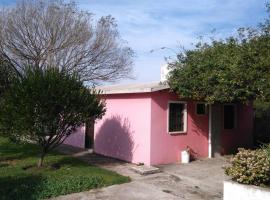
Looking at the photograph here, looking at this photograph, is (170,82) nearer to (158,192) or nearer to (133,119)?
(133,119)

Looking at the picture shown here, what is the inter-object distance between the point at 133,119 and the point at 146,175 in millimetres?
2853

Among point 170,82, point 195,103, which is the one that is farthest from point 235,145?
point 170,82

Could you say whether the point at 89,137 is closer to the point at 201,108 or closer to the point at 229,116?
the point at 201,108

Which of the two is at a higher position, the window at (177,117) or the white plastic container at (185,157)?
the window at (177,117)

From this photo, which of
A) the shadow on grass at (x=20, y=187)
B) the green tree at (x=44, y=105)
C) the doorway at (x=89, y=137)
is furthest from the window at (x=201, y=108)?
the shadow on grass at (x=20, y=187)

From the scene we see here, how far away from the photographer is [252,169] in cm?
805

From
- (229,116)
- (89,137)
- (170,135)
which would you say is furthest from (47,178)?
(229,116)

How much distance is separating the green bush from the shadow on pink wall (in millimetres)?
6280

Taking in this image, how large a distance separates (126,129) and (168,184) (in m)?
4.25

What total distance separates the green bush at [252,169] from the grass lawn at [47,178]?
3.63 metres

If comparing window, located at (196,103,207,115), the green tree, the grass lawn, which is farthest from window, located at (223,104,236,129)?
the green tree

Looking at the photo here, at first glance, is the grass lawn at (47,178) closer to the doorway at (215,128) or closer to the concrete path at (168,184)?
the concrete path at (168,184)

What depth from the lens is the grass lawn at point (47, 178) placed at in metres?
9.40

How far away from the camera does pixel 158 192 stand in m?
9.86
